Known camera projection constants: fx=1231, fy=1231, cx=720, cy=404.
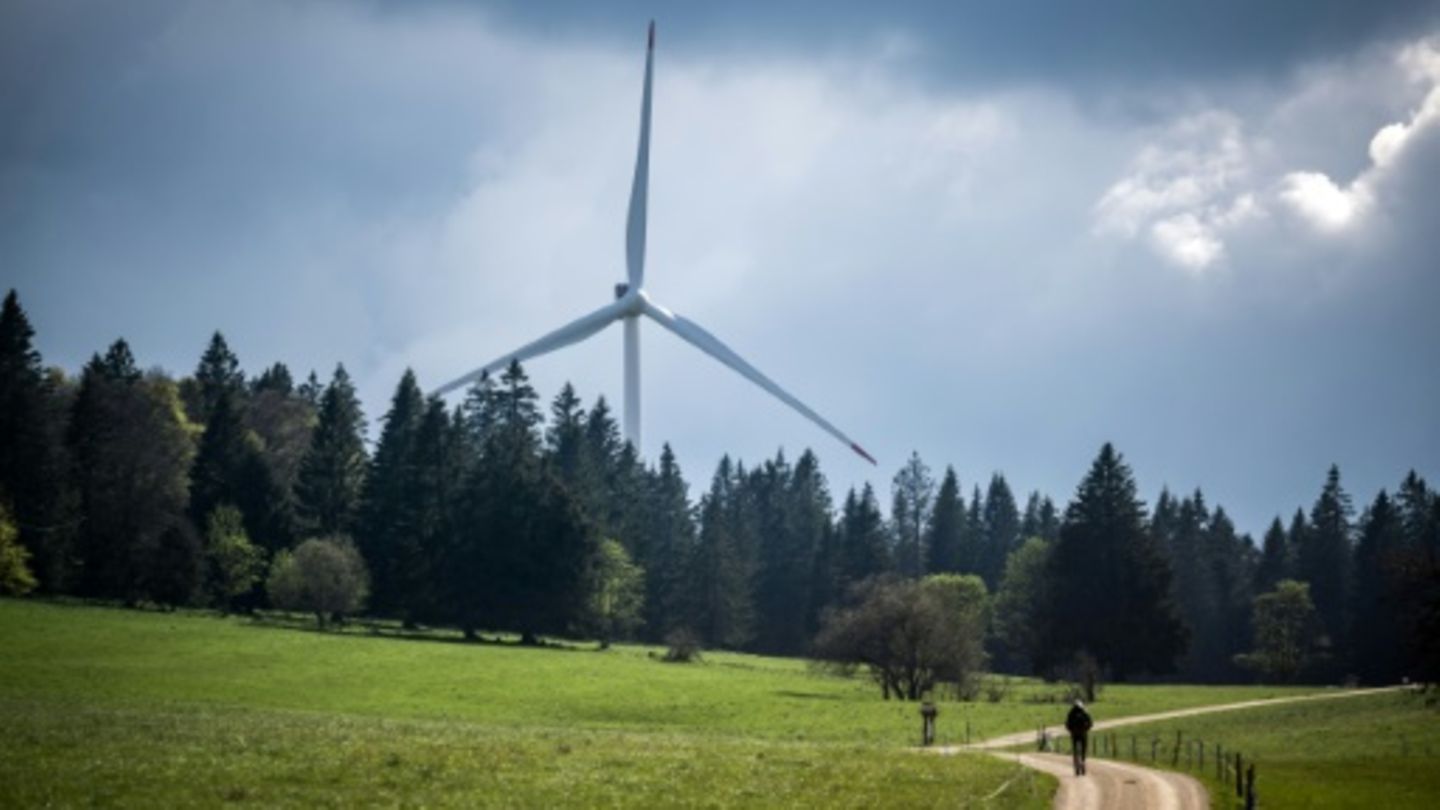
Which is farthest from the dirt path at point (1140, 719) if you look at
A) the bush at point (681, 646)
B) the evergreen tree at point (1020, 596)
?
the evergreen tree at point (1020, 596)

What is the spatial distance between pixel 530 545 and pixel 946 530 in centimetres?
8596

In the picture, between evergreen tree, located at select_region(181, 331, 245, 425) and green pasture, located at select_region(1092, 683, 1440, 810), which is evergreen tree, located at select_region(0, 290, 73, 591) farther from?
green pasture, located at select_region(1092, 683, 1440, 810)

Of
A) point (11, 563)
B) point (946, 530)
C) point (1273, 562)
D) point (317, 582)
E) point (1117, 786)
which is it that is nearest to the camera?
point (1117, 786)

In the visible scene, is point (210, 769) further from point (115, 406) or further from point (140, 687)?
point (115, 406)

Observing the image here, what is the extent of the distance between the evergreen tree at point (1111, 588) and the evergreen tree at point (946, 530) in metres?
52.3

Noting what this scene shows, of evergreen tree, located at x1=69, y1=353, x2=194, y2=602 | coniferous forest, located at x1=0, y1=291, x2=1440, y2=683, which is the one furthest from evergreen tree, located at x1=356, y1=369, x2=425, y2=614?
evergreen tree, located at x1=69, y1=353, x2=194, y2=602

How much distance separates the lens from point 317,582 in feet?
291

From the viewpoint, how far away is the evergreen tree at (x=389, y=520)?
101m

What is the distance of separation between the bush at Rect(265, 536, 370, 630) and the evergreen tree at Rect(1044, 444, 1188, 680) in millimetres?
63120

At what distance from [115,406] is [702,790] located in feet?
319

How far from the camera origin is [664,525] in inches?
6422

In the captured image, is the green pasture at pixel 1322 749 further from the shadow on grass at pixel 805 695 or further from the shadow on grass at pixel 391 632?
the shadow on grass at pixel 391 632

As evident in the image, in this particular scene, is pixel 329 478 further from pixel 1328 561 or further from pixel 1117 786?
pixel 1328 561

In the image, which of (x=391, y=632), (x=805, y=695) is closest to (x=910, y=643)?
(x=805, y=695)
